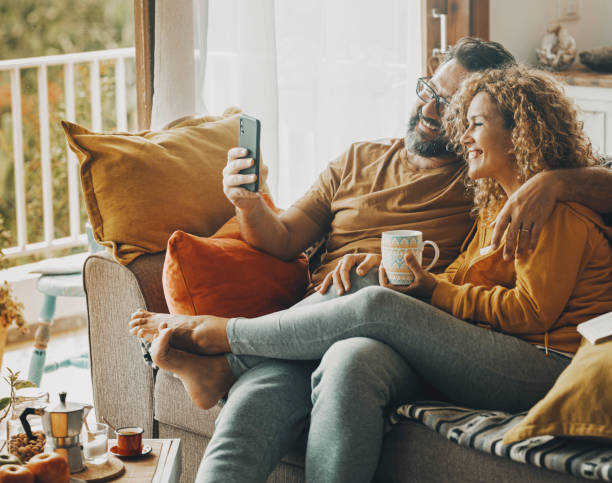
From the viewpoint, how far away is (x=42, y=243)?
415 cm

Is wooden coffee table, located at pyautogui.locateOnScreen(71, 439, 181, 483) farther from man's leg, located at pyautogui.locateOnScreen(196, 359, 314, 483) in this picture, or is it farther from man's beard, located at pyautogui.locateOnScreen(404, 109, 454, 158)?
man's beard, located at pyautogui.locateOnScreen(404, 109, 454, 158)

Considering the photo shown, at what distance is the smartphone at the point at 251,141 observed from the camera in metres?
1.90

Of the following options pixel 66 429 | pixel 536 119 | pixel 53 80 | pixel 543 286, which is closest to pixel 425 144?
pixel 536 119

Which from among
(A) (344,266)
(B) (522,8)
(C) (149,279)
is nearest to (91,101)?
(B) (522,8)

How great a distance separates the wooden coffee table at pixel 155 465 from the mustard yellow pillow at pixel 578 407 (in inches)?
23.2

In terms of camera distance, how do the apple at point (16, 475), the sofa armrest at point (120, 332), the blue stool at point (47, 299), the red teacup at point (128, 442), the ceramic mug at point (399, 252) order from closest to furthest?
the apple at point (16, 475) < the red teacup at point (128, 442) < the ceramic mug at point (399, 252) < the sofa armrest at point (120, 332) < the blue stool at point (47, 299)

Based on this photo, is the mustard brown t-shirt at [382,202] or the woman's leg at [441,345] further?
the mustard brown t-shirt at [382,202]

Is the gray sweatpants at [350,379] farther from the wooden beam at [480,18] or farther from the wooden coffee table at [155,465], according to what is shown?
the wooden beam at [480,18]

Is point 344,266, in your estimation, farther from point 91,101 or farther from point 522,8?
point 91,101

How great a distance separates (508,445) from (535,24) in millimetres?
3035

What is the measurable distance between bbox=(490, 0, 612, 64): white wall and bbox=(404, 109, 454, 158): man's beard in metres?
1.84

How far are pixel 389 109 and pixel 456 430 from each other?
214cm

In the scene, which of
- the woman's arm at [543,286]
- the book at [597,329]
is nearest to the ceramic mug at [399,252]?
the woman's arm at [543,286]

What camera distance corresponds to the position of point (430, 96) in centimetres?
216
